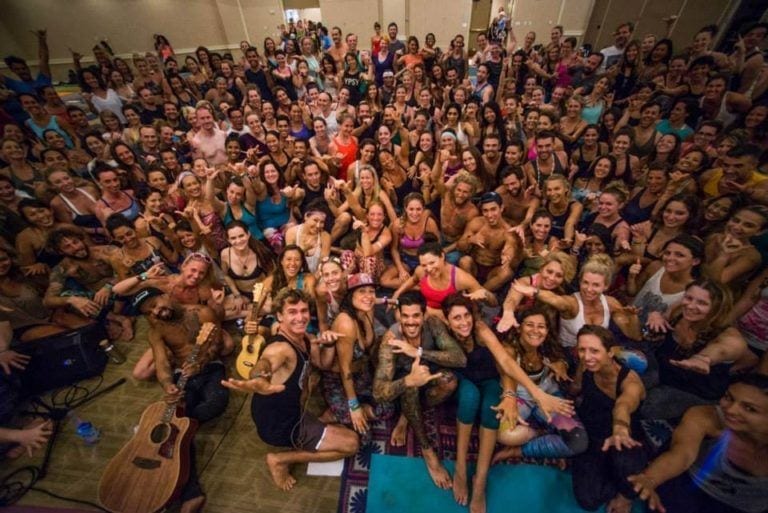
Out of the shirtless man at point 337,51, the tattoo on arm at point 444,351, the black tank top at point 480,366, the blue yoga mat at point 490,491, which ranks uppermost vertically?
the shirtless man at point 337,51

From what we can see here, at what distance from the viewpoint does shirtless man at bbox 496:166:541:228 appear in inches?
173

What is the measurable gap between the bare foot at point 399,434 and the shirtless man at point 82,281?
3581mm

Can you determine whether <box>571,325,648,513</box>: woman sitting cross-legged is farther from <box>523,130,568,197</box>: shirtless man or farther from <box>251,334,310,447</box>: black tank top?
<box>523,130,568,197</box>: shirtless man

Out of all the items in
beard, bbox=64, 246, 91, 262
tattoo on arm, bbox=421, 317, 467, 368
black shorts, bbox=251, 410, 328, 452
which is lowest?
black shorts, bbox=251, 410, 328, 452

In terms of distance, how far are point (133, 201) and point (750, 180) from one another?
8.46 m

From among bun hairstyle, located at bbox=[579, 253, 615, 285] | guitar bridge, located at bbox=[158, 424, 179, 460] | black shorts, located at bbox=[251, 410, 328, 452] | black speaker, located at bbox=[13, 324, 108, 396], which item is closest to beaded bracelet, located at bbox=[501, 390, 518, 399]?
bun hairstyle, located at bbox=[579, 253, 615, 285]

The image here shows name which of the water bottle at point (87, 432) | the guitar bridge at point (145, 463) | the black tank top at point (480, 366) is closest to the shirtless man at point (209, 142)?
the water bottle at point (87, 432)

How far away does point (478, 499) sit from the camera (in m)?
2.48

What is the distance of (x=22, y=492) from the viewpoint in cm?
272

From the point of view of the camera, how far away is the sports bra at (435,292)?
3.37 metres

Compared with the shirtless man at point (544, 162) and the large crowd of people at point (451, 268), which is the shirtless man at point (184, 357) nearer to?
the large crowd of people at point (451, 268)

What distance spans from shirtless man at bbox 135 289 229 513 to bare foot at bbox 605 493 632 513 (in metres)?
3.54

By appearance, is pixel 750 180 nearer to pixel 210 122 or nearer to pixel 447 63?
pixel 447 63

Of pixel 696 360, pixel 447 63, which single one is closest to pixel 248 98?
pixel 447 63
